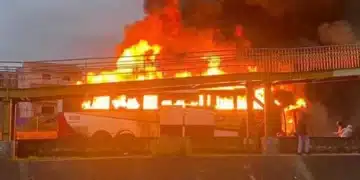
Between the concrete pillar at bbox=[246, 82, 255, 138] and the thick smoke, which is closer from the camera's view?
the concrete pillar at bbox=[246, 82, 255, 138]

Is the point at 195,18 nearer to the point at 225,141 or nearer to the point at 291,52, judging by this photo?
the point at 291,52

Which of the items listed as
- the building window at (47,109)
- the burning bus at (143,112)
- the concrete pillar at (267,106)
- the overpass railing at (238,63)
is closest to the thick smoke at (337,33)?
the overpass railing at (238,63)

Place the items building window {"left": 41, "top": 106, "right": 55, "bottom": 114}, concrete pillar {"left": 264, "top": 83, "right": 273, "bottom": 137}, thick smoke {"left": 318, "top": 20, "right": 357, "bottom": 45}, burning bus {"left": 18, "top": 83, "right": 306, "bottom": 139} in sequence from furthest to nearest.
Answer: thick smoke {"left": 318, "top": 20, "right": 357, "bottom": 45}
building window {"left": 41, "top": 106, "right": 55, "bottom": 114}
burning bus {"left": 18, "top": 83, "right": 306, "bottom": 139}
concrete pillar {"left": 264, "top": 83, "right": 273, "bottom": 137}

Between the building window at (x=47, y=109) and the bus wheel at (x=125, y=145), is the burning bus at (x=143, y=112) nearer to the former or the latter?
the bus wheel at (x=125, y=145)

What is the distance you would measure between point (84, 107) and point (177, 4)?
18.4 meters

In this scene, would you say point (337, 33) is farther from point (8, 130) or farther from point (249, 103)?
point (8, 130)

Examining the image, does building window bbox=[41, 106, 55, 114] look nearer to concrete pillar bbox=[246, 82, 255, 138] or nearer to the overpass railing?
the overpass railing

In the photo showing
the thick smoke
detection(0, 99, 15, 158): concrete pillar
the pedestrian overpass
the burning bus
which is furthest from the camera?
the thick smoke

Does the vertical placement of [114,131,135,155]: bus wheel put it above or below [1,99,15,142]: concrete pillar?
below

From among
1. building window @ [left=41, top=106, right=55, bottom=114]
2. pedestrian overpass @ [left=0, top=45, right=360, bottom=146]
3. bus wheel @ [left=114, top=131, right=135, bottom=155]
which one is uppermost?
pedestrian overpass @ [left=0, top=45, right=360, bottom=146]

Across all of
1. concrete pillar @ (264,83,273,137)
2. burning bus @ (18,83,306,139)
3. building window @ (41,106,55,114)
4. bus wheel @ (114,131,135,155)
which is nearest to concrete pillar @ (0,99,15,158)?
bus wheel @ (114,131,135,155)

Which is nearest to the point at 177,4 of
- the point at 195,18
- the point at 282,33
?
the point at 195,18

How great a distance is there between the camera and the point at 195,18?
45031 mm

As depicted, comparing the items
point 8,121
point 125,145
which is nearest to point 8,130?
point 8,121
